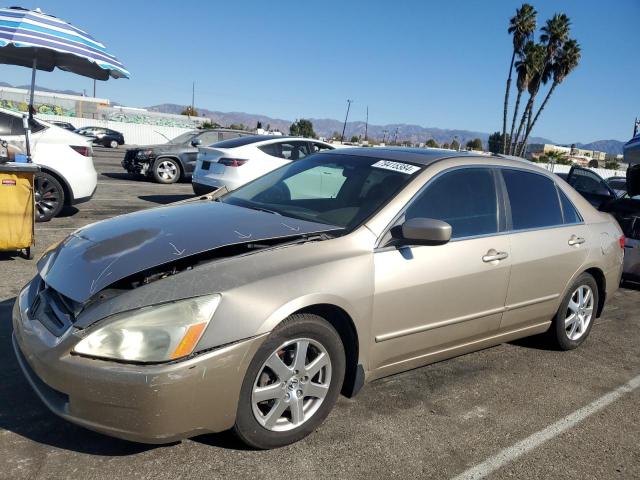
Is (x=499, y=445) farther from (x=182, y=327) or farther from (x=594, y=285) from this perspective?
(x=594, y=285)

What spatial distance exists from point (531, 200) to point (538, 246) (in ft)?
1.27

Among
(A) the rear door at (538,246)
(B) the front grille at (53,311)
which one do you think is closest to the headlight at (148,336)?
(B) the front grille at (53,311)

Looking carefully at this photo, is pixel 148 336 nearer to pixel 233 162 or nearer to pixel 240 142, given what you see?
pixel 233 162

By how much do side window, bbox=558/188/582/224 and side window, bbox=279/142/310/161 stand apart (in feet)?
22.0

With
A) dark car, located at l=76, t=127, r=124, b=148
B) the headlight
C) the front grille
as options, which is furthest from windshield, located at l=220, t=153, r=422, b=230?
dark car, located at l=76, t=127, r=124, b=148

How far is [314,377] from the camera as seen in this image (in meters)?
2.99

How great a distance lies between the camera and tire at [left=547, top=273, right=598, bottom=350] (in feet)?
15.0

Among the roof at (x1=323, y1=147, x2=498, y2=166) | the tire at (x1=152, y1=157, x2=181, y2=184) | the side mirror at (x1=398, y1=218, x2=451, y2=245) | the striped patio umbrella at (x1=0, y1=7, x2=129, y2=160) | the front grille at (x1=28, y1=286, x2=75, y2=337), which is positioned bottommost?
the tire at (x1=152, y1=157, x2=181, y2=184)

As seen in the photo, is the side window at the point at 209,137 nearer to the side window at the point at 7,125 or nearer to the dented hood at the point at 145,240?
the side window at the point at 7,125

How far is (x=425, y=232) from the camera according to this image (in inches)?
125

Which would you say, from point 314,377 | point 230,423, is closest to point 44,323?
point 230,423

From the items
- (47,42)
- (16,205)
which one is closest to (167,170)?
(47,42)

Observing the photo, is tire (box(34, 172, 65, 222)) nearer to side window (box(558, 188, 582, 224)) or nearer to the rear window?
the rear window

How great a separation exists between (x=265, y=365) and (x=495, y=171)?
7.89ft
